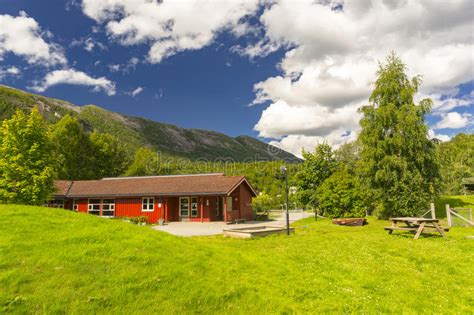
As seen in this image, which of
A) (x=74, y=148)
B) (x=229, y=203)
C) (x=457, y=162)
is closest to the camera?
(x=229, y=203)

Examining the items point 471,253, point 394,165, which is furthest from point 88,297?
point 394,165

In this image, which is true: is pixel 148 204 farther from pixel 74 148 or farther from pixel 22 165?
pixel 74 148

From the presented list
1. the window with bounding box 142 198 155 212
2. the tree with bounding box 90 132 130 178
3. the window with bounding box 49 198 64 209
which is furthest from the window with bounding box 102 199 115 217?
the tree with bounding box 90 132 130 178

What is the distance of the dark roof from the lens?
30250 millimetres

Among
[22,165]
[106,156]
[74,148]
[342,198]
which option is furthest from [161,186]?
[106,156]

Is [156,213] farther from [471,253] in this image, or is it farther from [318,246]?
[471,253]

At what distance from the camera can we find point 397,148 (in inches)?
1040

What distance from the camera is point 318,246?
41.7ft

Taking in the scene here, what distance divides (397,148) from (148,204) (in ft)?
81.8

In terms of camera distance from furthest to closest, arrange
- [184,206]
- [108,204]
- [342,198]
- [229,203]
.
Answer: [108,204] < [184,206] < [229,203] < [342,198]

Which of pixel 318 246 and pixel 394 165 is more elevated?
pixel 394 165

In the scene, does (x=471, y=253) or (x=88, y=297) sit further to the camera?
(x=471, y=253)

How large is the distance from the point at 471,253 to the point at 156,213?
2694 cm

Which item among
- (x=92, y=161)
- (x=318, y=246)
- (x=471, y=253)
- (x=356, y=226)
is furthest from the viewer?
(x=92, y=161)
